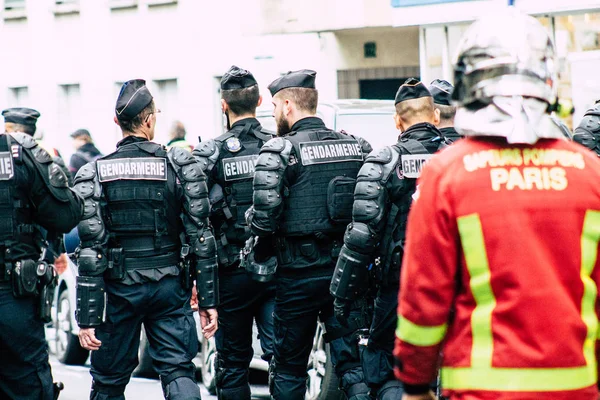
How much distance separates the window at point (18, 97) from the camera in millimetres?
29156

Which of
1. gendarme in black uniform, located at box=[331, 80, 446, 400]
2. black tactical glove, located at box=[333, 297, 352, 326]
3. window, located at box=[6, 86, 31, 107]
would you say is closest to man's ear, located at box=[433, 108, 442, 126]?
gendarme in black uniform, located at box=[331, 80, 446, 400]

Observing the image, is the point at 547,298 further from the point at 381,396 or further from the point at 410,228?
the point at 381,396

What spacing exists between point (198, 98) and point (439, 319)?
861 inches

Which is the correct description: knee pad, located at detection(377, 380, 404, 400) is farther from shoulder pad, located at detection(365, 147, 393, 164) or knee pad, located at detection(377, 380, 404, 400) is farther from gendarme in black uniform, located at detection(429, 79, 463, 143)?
gendarme in black uniform, located at detection(429, 79, 463, 143)

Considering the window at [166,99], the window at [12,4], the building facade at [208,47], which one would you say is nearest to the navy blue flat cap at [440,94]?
the building facade at [208,47]

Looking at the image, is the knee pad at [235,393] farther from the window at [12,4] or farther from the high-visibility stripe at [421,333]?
the window at [12,4]

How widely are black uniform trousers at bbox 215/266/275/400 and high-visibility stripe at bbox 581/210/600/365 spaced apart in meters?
4.53

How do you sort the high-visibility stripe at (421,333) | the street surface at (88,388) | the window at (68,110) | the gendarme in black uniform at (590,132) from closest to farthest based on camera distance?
the high-visibility stripe at (421,333) → the gendarme in black uniform at (590,132) → the street surface at (88,388) → the window at (68,110)

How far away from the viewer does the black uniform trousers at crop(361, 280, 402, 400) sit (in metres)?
6.80

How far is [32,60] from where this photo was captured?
28594 mm

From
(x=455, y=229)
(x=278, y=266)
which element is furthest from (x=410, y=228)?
(x=278, y=266)

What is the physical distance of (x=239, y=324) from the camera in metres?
8.18

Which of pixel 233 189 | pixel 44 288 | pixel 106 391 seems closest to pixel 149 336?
pixel 106 391

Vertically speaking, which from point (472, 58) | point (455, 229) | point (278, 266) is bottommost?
point (278, 266)
